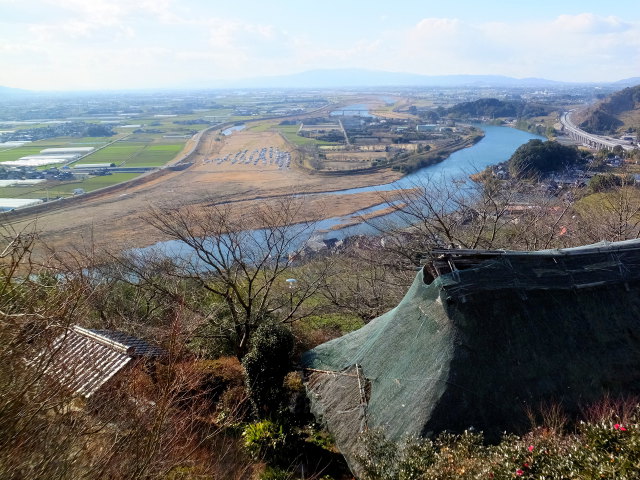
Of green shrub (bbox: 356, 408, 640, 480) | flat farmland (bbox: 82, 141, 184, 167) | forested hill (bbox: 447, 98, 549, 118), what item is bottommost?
flat farmland (bbox: 82, 141, 184, 167)

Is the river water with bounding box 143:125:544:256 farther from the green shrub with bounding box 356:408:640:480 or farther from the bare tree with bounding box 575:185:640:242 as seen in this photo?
the green shrub with bounding box 356:408:640:480

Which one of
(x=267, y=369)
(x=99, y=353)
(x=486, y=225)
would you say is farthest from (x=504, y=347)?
(x=486, y=225)

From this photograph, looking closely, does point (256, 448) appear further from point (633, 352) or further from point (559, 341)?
point (633, 352)

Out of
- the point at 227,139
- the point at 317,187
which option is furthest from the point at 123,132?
the point at 317,187

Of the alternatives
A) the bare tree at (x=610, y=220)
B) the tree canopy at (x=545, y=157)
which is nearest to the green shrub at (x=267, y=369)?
the bare tree at (x=610, y=220)

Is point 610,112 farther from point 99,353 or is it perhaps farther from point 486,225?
point 99,353

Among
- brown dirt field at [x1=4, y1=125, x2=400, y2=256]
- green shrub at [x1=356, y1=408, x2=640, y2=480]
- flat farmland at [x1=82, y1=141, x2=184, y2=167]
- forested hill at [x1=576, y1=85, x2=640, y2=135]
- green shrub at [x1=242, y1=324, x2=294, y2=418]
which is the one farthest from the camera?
forested hill at [x1=576, y1=85, x2=640, y2=135]

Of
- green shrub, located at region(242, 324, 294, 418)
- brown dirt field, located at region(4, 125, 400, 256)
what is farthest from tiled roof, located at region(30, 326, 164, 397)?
brown dirt field, located at region(4, 125, 400, 256)
